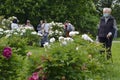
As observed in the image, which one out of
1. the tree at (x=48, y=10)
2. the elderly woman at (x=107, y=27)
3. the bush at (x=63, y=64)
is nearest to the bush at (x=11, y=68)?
the bush at (x=63, y=64)

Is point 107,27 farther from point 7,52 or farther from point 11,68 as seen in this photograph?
point 7,52

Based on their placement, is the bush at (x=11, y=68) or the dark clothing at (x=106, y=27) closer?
the bush at (x=11, y=68)

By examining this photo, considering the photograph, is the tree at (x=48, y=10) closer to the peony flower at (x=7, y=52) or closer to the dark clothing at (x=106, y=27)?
the dark clothing at (x=106, y=27)

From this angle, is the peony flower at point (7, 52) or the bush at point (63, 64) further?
the peony flower at point (7, 52)

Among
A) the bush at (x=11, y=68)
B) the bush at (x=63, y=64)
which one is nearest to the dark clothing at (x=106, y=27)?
the bush at (x=11, y=68)

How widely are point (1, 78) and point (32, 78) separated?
4.47ft

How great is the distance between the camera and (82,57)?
7.30 metres

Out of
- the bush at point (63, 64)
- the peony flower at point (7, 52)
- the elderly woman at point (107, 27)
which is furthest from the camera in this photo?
the elderly woman at point (107, 27)

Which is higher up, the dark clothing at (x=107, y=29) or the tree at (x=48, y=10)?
the dark clothing at (x=107, y=29)

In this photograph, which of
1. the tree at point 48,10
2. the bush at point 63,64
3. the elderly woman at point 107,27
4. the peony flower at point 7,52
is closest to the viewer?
the bush at point 63,64

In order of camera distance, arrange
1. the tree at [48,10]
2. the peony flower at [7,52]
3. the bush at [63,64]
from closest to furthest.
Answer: the bush at [63,64]
the peony flower at [7,52]
the tree at [48,10]

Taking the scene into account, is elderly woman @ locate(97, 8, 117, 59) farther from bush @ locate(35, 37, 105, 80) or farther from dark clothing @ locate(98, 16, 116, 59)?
bush @ locate(35, 37, 105, 80)

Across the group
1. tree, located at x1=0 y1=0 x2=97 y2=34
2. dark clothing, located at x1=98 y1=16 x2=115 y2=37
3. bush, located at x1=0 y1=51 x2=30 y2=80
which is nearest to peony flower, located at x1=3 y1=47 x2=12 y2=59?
bush, located at x1=0 y1=51 x2=30 y2=80

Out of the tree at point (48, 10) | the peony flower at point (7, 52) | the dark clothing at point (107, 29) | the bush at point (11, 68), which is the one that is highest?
the peony flower at point (7, 52)
